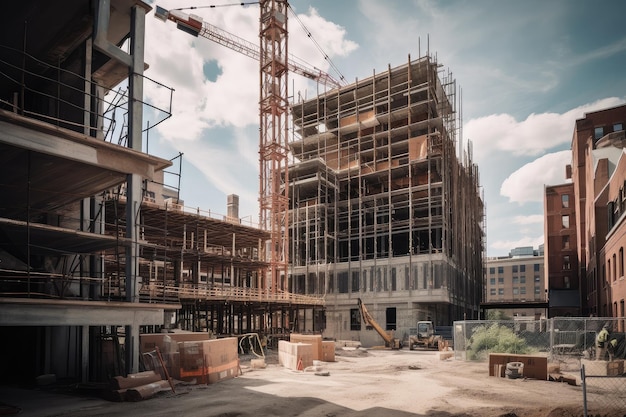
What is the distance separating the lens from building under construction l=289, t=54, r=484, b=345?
57297 mm

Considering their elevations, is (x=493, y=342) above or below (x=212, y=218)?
below

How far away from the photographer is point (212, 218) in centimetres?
4306

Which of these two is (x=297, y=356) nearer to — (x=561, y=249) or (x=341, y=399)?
(x=341, y=399)

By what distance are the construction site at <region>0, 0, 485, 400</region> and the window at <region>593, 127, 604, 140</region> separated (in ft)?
55.4

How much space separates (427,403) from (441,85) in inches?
2192

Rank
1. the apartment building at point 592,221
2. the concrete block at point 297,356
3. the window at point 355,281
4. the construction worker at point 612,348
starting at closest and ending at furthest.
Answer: the construction worker at point 612,348
the concrete block at point 297,356
the apartment building at point 592,221
the window at point 355,281

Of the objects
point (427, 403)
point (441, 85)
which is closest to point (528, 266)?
point (441, 85)

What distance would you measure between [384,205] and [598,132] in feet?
105

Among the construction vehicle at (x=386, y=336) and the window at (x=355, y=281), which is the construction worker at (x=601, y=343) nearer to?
the construction vehicle at (x=386, y=336)

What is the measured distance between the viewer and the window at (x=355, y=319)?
59159 millimetres

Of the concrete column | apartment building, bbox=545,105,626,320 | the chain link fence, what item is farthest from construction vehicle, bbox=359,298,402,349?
the concrete column

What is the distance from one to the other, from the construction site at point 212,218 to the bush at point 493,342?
49.5 ft

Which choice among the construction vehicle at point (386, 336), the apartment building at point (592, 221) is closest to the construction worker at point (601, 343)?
the apartment building at point (592, 221)

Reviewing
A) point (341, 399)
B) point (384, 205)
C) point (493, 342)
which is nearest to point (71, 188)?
point (341, 399)
